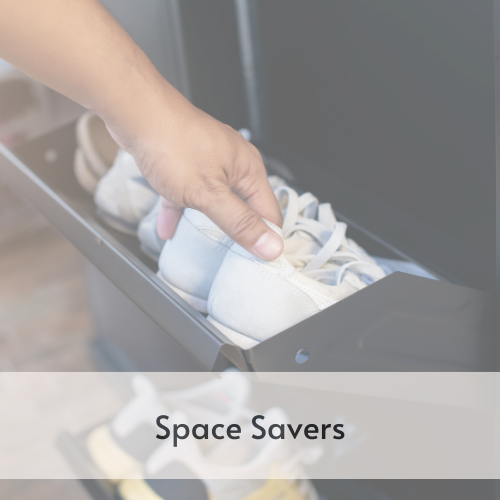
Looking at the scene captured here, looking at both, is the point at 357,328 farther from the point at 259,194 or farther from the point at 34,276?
the point at 34,276

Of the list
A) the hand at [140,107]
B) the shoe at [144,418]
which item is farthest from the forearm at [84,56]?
the shoe at [144,418]

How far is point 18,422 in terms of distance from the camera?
3.49ft

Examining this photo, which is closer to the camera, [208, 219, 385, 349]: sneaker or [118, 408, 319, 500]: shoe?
[208, 219, 385, 349]: sneaker

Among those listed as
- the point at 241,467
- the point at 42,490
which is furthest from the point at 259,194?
the point at 42,490

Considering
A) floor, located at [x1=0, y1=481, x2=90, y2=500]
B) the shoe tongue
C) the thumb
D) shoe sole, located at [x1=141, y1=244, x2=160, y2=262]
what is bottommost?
floor, located at [x1=0, y1=481, x2=90, y2=500]

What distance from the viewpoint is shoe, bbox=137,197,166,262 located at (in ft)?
2.03

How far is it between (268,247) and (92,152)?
39 centimetres

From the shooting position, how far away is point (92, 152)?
0.75 meters

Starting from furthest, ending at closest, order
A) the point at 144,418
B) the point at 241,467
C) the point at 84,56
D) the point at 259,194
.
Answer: the point at 144,418 < the point at 241,467 < the point at 259,194 < the point at 84,56

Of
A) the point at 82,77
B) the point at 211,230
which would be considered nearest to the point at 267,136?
the point at 211,230

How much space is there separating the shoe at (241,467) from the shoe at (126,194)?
30 cm

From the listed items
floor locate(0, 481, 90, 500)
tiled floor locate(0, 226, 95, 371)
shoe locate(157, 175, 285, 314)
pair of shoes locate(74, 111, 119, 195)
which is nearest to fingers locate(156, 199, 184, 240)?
shoe locate(157, 175, 285, 314)

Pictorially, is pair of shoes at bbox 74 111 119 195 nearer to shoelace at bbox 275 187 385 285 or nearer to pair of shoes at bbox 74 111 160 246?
pair of shoes at bbox 74 111 160 246

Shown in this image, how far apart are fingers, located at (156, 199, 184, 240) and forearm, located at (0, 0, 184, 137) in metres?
0.14
